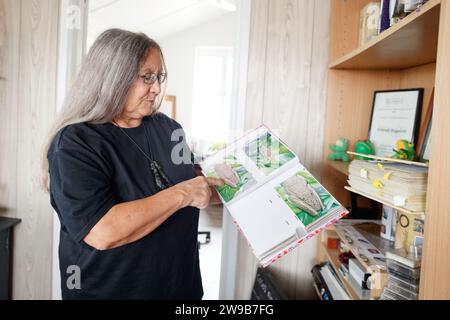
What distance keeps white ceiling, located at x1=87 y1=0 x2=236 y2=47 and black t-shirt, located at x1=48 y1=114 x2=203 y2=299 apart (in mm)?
1000

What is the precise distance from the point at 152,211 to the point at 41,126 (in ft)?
3.71

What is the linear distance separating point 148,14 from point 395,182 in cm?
169

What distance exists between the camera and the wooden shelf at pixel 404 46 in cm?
72

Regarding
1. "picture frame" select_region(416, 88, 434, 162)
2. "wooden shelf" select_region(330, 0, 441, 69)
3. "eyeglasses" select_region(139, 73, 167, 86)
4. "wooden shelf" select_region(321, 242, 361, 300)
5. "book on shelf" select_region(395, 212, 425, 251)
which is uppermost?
"wooden shelf" select_region(330, 0, 441, 69)

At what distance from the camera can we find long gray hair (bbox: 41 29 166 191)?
0.82 metres

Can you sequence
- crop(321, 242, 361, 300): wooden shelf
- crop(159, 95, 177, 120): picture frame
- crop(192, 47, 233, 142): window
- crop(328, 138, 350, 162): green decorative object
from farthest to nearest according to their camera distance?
crop(159, 95, 177, 120): picture frame → crop(192, 47, 233, 142): window → crop(328, 138, 350, 162): green decorative object → crop(321, 242, 361, 300): wooden shelf

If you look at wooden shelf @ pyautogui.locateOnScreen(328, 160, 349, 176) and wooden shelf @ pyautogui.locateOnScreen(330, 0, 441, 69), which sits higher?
wooden shelf @ pyautogui.locateOnScreen(330, 0, 441, 69)

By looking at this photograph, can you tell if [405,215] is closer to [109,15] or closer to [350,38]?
[350,38]

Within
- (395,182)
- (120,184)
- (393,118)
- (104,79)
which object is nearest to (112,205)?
(120,184)

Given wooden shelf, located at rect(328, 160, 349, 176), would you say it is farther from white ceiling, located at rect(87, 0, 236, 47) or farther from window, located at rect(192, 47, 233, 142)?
white ceiling, located at rect(87, 0, 236, 47)

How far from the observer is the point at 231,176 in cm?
98

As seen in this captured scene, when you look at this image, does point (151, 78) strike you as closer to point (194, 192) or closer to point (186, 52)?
point (194, 192)

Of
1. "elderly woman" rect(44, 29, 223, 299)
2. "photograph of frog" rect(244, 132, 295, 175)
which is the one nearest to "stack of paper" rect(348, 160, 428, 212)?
"photograph of frog" rect(244, 132, 295, 175)
